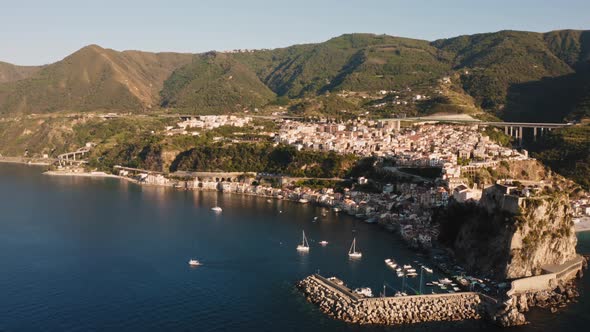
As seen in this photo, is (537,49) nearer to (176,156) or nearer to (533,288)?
(176,156)

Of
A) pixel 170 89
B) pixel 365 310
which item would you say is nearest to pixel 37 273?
pixel 365 310

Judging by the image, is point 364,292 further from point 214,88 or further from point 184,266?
point 214,88

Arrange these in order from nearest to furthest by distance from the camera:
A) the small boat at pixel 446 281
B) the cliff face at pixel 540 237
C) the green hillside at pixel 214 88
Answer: the small boat at pixel 446 281 < the cliff face at pixel 540 237 < the green hillside at pixel 214 88

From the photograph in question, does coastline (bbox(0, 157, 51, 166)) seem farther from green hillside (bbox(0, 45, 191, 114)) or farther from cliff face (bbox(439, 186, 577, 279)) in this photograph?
cliff face (bbox(439, 186, 577, 279))

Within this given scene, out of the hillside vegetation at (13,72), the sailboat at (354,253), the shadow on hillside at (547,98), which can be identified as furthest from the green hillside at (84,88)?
the sailboat at (354,253)

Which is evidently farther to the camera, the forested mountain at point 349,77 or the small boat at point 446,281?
the forested mountain at point 349,77

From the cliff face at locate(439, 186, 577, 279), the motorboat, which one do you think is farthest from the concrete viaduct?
the motorboat

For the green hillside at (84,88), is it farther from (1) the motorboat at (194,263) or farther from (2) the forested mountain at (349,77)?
(1) the motorboat at (194,263)
